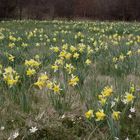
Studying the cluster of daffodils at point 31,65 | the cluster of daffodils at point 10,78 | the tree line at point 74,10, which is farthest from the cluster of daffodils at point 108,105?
the tree line at point 74,10

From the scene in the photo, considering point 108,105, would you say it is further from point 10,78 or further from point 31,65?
point 31,65

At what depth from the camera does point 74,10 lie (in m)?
37.2

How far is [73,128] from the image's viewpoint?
10.9 feet

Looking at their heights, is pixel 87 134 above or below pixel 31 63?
below

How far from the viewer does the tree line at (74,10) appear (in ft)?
117

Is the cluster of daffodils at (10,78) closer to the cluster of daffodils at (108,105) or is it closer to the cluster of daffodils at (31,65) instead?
the cluster of daffodils at (31,65)

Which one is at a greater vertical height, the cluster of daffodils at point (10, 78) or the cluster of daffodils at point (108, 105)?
the cluster of daffodils at point (10, 78)

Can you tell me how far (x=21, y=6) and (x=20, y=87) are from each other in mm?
30849

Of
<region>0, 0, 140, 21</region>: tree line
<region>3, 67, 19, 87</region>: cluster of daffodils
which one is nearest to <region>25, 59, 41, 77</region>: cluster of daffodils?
<region>3, 67, 19, 87</region>: cluster of daffodils

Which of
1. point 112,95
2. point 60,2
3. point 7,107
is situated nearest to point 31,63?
point 7,107

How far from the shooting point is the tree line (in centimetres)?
3566

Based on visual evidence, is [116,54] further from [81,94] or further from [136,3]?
[136,3]

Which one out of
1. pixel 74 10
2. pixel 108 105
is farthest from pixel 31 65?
pixel 74 10

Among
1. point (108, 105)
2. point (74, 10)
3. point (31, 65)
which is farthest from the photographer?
point (74, 10)
